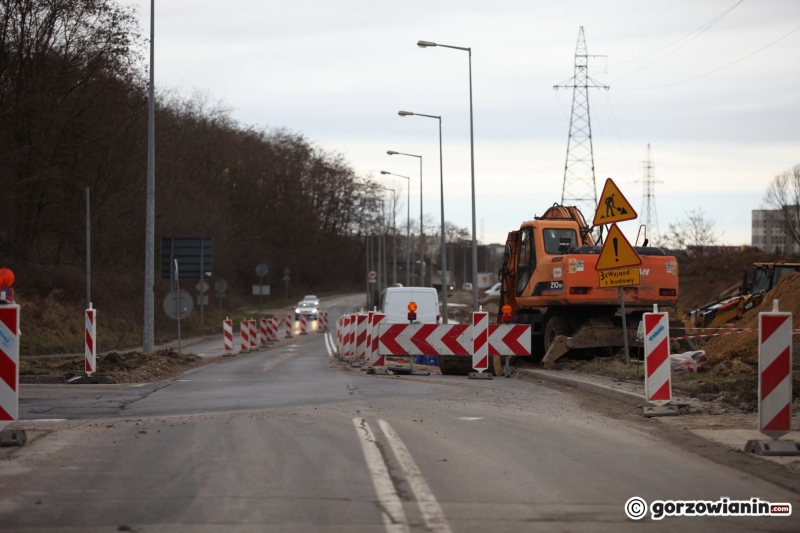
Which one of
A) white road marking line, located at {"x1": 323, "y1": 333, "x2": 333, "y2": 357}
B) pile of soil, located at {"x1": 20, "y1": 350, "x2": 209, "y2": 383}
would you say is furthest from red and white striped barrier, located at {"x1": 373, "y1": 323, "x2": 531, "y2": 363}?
white road marking line, located at {"x1": 323, "y1": 333, "x2": 333, "y2": 357}

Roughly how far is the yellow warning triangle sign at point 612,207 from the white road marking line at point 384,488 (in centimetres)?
660

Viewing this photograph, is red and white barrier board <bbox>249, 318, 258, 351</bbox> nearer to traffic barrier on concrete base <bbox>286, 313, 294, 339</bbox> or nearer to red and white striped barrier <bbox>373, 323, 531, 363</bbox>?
traffic barrier on concrete base <bbox>286, 313, 294, 339</bbox>

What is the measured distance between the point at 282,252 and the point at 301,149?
1045 centimetres

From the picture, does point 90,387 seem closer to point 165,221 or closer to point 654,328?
point 654,328

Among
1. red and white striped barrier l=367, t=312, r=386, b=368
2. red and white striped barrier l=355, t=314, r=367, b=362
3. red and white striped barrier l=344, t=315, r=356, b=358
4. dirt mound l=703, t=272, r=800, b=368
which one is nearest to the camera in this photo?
dirt mound l=703, t=272, r=800, b=368

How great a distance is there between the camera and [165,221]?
165 ft

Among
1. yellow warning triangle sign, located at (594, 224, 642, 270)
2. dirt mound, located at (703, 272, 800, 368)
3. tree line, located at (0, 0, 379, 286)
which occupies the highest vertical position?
tree line, located at (0, 0, 379, 286)

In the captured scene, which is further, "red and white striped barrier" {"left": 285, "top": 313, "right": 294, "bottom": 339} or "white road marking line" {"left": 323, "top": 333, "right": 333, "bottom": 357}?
"red and white striped barrier" {"left": 285, "top": 313, "right": 294, "bottom": 339}

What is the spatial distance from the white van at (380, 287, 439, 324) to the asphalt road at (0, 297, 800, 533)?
45.3 ft

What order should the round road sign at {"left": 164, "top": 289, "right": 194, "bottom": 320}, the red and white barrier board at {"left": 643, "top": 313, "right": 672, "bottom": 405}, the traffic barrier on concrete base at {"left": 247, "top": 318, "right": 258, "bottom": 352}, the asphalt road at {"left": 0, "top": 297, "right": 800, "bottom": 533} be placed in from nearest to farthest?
the asphalt road at {"left": 0, "top": 297, "right": 800, "bottom": 533} < the red and white barrier board at {"left": 643, "top": 313, "right": 672, "bottom": 405} < the round road sign at {"left": 164, "top": 289, "right": 194, "bottom": 320} < the traffic barrier on concrete base at {"left": 247, "top": 318, "right": 258, "bottom": 352}

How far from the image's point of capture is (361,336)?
896 inches

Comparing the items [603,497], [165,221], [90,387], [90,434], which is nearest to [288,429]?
[90,434]
